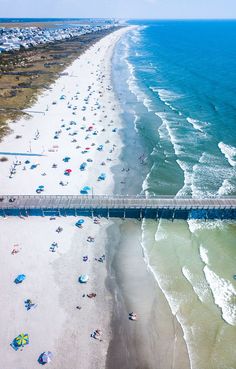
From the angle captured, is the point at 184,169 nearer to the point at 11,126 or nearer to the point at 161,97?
the point at 11,126

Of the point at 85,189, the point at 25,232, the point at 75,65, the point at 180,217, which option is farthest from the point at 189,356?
the point at 75,65

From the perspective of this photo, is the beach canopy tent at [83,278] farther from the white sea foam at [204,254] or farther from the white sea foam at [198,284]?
the white sea foam at [204,254]

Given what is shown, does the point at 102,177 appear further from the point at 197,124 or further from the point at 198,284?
the point at 197,124

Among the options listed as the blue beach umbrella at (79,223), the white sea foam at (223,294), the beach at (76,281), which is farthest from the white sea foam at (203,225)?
the blue beach umbrella at (79,223)

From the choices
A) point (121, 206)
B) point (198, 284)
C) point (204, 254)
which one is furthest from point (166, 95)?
point (198, 284)

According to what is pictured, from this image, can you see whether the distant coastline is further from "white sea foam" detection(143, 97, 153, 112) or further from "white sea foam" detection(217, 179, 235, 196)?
"white sea foam" detection(217, 179, 235, 196)
